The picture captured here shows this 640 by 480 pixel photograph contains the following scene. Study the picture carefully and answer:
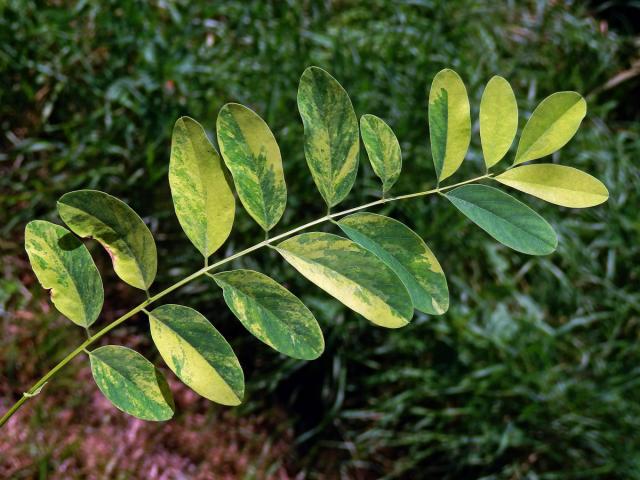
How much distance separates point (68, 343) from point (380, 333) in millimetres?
951

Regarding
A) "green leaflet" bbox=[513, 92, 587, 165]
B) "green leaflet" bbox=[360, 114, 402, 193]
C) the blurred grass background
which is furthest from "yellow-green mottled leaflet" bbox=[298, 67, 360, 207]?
the blurred grass background

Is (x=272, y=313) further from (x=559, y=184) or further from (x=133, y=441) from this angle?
(x=133, y=441)

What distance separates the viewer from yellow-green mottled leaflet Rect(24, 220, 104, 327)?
46cm

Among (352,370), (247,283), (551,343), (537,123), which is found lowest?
(352,370)

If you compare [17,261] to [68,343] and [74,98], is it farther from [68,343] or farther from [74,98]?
[74,98]

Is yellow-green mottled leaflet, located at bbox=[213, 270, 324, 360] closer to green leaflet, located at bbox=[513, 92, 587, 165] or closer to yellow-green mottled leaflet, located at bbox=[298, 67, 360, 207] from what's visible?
yellow-green mottled leaflet, located at bbox=[298, 67, 360, 207]

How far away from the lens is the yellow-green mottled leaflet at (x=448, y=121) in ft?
1.71

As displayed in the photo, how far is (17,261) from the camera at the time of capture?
7.49 feet

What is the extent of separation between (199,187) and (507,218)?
21 centimetres

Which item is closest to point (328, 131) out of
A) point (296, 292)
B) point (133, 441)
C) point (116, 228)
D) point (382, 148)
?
point (382, 148)

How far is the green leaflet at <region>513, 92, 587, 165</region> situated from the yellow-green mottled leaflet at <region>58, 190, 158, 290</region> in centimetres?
26

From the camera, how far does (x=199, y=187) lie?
49 cm

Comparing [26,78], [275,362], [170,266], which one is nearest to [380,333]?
[275,362]

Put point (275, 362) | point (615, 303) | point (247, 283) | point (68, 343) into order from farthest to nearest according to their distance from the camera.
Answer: point (615, 303)
point (275, 362)
point (68, 343)
point (247, 283)
